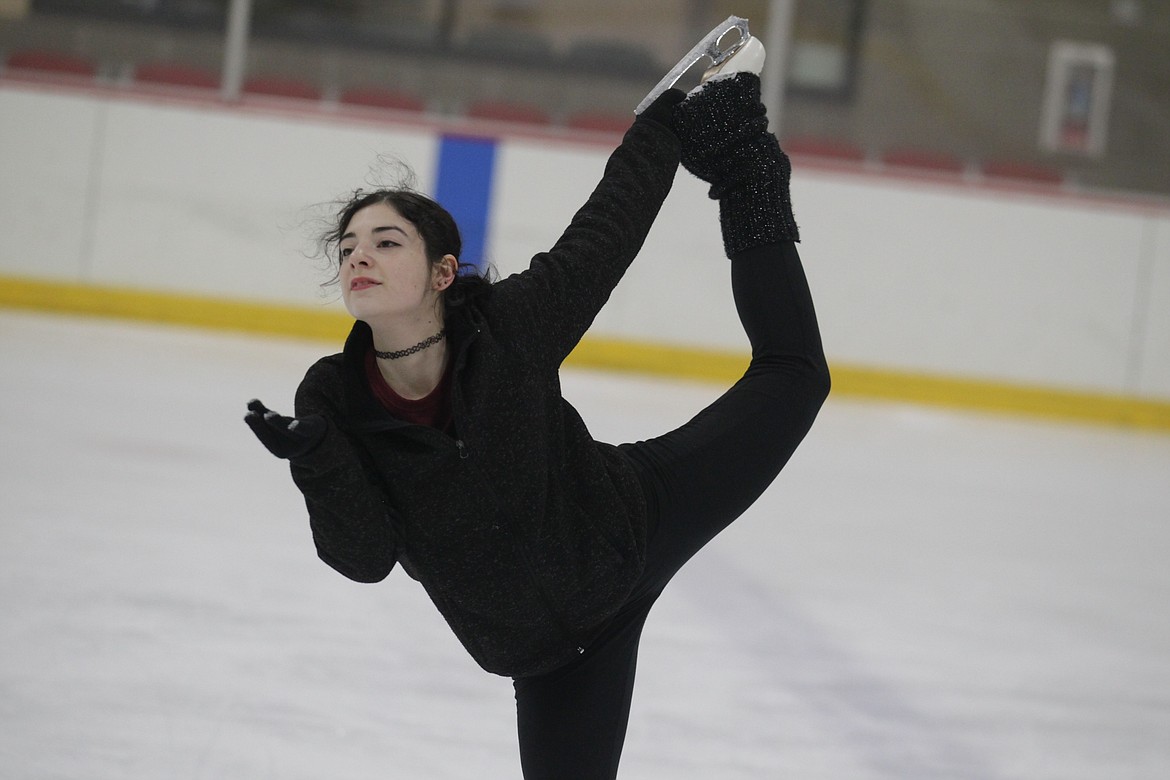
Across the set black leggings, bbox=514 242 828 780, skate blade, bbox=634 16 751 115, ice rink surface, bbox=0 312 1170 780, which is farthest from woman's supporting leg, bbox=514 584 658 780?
skate blade, bbox=634 16 751 115

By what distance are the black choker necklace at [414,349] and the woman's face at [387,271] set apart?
0.02 m

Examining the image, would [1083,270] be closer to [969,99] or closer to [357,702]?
[969,99]

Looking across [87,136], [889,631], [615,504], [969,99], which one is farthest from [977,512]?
[87,136]

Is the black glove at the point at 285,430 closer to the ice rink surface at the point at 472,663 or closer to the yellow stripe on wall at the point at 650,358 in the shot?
the ice rink surface at the point at 472,663

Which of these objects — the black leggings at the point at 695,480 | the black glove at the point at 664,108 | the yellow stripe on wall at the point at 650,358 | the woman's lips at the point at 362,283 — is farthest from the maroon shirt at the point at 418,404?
the yellow stripe on wall at the point at 650,358

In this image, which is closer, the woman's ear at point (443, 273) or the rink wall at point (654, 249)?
the woman's ear at point (443, 273)

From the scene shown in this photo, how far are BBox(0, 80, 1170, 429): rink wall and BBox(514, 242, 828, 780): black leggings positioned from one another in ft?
17.2

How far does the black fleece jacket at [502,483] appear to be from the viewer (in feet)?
4.87

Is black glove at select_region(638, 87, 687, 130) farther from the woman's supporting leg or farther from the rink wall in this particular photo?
the rink wall

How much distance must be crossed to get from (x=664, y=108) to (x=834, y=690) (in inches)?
49.2

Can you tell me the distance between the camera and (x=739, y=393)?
6.20ft

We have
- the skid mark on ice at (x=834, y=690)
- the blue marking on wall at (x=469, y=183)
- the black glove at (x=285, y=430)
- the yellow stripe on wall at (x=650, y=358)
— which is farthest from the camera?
the blue marking on wall at (x=469, y=183)

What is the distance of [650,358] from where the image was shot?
23.8 feet

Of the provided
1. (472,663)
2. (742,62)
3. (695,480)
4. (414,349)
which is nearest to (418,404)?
(414,349)
